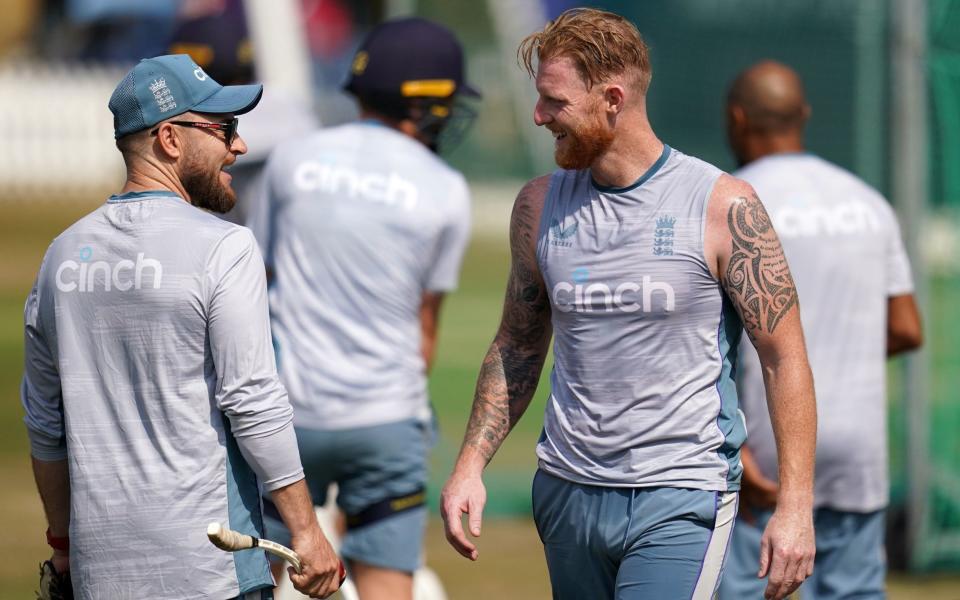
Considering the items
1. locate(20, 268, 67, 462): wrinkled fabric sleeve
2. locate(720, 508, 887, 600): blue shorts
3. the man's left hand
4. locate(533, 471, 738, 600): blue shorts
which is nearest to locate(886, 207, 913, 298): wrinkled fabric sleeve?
locate(720, 508, 887, 600): blue shorts

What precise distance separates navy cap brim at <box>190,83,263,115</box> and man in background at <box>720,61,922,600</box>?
203cm

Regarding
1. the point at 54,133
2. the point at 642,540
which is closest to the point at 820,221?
the point at 642,540

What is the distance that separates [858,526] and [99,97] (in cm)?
2641

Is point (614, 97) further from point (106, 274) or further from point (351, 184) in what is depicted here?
point (351, 184)

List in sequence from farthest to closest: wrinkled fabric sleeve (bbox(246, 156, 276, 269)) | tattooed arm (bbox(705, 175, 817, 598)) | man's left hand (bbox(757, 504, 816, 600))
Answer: wrinkled fabric sleeve (bbox(246, 156, 276, 269)), tattooed arm (bbox(705, 175, 817, 598)), man's left hand (bbox(757, 504, 816, 600))

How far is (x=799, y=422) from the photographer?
358 cm

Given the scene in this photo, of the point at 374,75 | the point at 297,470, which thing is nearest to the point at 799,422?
the point at 297,470

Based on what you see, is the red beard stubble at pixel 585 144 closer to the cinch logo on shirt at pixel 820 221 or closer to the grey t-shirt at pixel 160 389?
the grey t-shirt at pixel 160 389

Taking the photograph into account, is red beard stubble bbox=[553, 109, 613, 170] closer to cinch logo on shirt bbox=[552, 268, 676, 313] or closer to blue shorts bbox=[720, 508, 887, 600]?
cinch logo on shirt bbox=[552, 268, 676, 313]

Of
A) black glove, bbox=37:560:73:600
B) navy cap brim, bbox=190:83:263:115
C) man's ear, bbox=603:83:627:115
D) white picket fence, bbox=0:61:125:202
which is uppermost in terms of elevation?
navy cap brim, bbox=190:83:263:115

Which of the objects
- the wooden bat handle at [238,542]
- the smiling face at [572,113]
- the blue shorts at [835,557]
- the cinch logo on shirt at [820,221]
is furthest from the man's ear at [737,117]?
the wooden bat handle at [238,542]

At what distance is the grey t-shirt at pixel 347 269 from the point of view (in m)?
5.01

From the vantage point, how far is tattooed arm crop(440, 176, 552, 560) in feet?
12.7

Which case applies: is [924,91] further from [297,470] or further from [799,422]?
[297,470]
